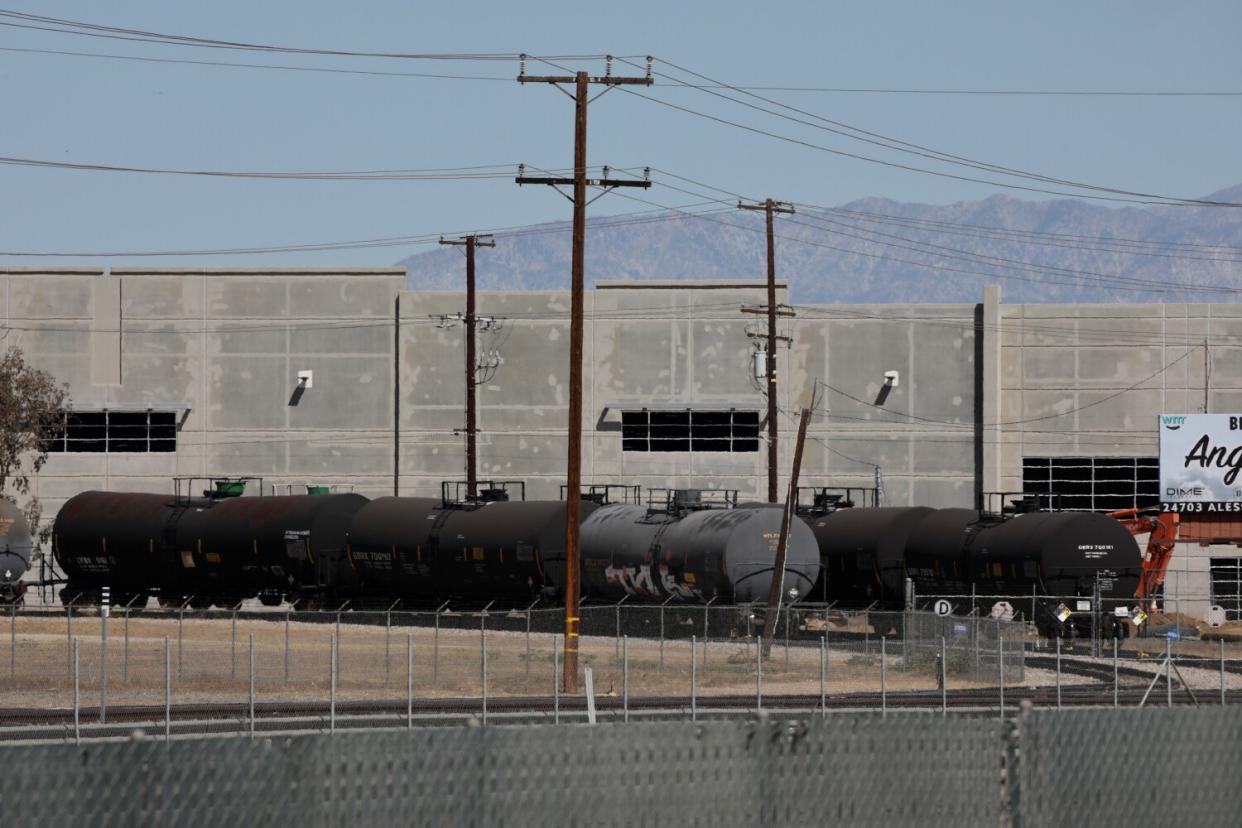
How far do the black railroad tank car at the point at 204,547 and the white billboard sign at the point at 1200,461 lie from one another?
3171 centimetres

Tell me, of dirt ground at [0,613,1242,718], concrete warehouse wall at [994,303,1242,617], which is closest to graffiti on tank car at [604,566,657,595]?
dirt ground at [0,613,1242,718]

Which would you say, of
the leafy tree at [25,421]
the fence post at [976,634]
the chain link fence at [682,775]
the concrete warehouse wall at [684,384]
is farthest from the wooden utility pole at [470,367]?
the chain link fence at [682,775]

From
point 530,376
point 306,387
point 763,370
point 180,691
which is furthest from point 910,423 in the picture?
point 180,691

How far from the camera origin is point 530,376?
269 ft

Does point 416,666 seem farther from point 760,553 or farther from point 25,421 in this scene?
point 25,421

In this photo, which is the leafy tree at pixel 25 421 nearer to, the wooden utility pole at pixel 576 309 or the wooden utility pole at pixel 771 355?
the wooden utility pole at pixel 771 355

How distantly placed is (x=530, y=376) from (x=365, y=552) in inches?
858

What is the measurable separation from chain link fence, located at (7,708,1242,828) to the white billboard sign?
6039cm

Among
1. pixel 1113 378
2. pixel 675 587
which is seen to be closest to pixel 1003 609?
pixel 675 587

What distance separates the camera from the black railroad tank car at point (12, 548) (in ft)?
199

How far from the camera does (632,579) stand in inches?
2133

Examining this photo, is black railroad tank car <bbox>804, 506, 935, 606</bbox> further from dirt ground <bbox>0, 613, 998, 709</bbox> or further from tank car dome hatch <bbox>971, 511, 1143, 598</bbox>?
dirt ground <bbox>0, 613, 998, 709</bbox>

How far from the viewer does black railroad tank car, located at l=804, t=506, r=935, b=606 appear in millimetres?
56750

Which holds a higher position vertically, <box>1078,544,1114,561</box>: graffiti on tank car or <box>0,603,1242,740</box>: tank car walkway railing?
<box>1078,544,1114,561</box>: graffiti on tank car
